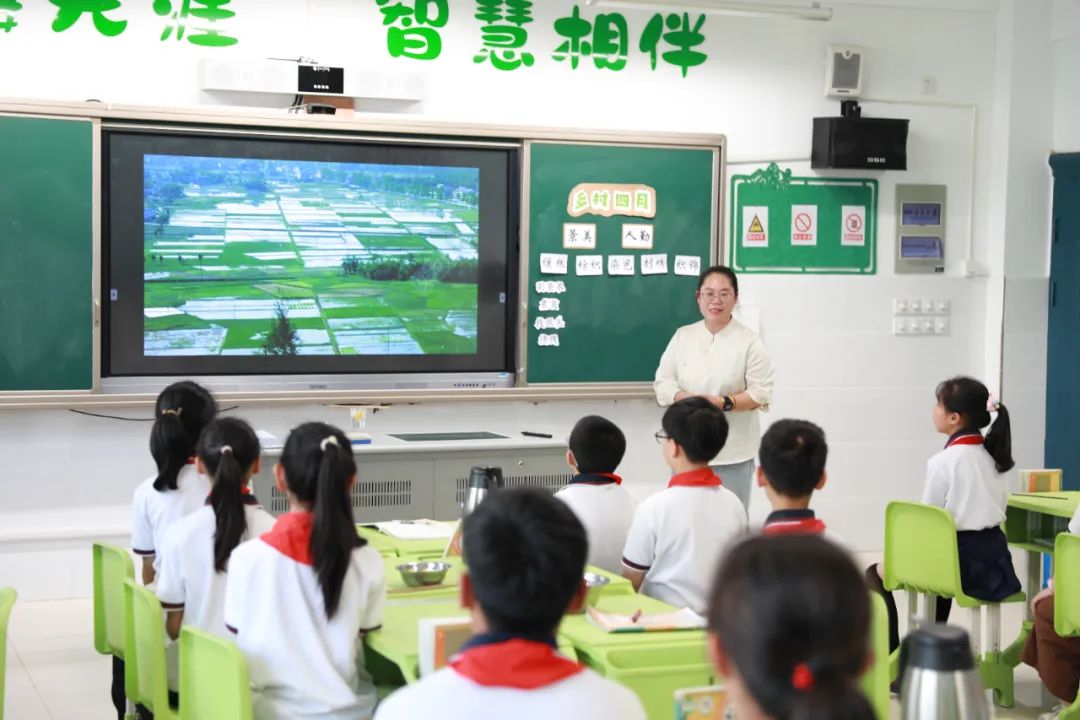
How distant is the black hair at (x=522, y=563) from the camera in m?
1.83

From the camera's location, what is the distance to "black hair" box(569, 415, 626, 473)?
12.4 feet

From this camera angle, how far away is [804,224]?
6992 millimetres

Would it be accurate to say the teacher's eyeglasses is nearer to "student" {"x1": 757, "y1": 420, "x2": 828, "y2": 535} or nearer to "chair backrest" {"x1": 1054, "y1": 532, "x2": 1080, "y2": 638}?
"chair backrest" {"x1": 1054, "y1": 532, "x2": 1080, "y2": 638}

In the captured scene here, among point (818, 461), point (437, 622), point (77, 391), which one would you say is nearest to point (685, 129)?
point (77, 391)

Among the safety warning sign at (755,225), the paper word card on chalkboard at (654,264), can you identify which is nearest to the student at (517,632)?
the paper word card on chalkboard at (654,264)

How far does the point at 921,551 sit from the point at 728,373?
1269 millimetres

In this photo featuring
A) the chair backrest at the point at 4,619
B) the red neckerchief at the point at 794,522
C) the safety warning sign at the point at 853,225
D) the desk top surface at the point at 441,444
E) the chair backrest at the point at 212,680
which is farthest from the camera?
the safety warning sign at the point at 853,225

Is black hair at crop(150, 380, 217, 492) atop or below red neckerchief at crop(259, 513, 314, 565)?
atop

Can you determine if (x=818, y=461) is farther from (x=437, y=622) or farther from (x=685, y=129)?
(x=685, y=129)

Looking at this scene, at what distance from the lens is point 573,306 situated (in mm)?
6480

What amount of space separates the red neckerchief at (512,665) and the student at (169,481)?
2127 mm

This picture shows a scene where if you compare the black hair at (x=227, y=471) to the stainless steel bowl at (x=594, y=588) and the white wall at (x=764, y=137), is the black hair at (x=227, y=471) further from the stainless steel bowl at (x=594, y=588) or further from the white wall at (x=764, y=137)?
the white wall at (x=764, y=137)

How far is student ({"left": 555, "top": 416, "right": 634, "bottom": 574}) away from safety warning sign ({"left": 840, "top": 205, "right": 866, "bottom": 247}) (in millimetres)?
3691

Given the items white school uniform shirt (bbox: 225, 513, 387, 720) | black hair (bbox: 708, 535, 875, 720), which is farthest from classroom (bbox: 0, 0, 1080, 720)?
black hair (bbox: 708, 535, 875, 720)
